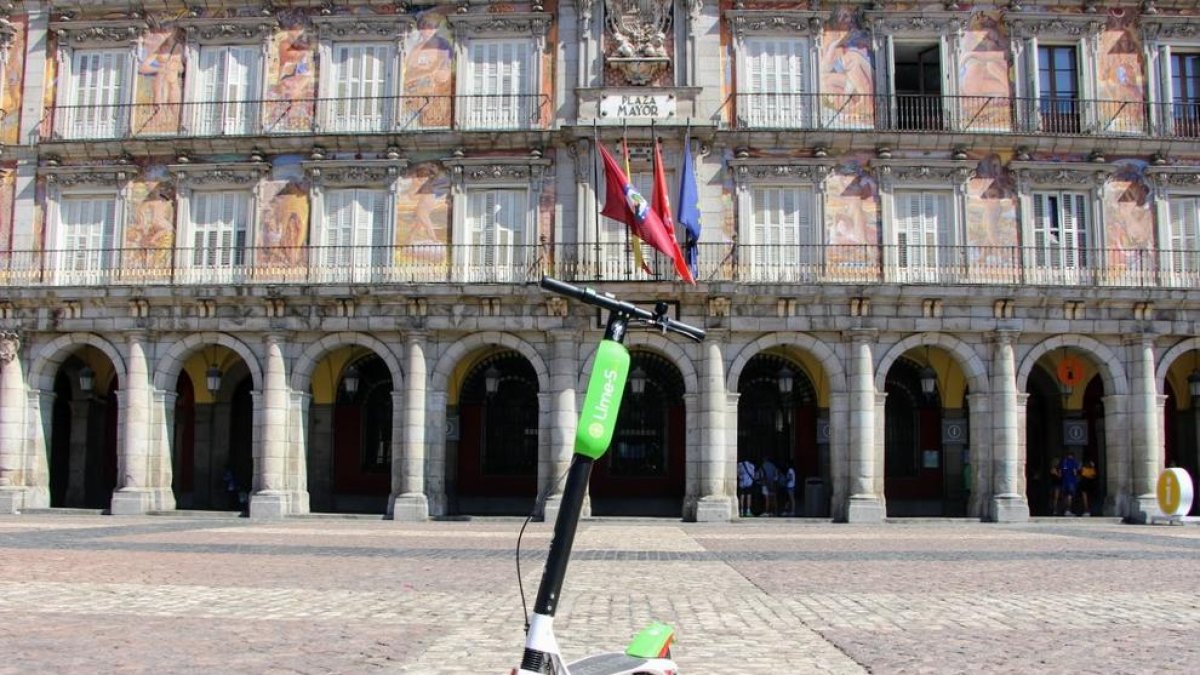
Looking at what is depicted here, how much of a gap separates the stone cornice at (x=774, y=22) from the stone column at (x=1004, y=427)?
7.95 m

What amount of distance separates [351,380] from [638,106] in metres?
9.21

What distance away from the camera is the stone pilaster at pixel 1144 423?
24.6 meters

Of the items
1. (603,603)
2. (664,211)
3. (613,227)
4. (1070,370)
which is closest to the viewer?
(603,603)

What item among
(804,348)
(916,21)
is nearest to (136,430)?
(804,348)

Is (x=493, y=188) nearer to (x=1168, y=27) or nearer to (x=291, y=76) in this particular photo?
(x=291, y=76)

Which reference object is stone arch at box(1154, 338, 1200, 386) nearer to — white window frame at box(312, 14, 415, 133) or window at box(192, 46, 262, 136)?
white window frame at box(312, 14, 415, 133)

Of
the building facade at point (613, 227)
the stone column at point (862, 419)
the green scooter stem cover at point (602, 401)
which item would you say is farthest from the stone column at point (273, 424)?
the green scooter stem cover at point (602, 401)

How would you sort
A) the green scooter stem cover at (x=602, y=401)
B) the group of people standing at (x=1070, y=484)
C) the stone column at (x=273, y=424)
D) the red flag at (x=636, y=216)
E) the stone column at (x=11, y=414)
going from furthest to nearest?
the group of people standing at (x=1070, y=484) → the stone column at (x=11, y=414) → the stone column at (x=273, y=424) → the red flag at (x=636, y=216) → the green scooter stem cover at (x=602, y=401)

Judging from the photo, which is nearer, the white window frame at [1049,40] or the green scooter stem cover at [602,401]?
the green scooter stem cover at [602,401]

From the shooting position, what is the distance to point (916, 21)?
86.0 feet

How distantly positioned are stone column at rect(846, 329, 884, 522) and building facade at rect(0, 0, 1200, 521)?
2.5 inches

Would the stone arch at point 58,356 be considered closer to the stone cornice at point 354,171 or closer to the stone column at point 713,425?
the stone cornice at point 354,171

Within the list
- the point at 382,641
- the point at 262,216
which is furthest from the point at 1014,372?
the point at 382,641

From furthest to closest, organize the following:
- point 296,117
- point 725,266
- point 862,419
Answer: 1. point 296,117
2. point 725,266
3. point 862,419
